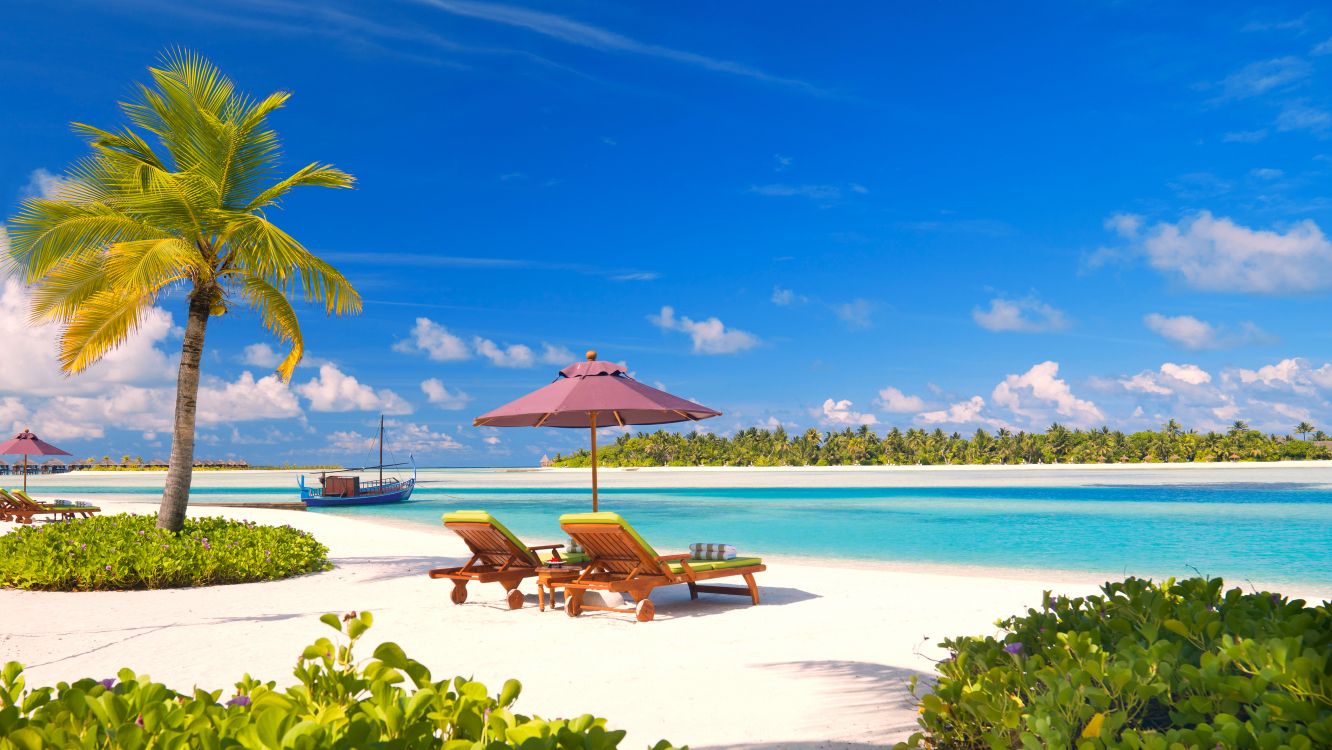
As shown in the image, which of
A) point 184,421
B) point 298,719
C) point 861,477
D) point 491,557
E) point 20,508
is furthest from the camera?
point 861,477

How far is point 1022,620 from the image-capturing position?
Answer: 12.0 feet

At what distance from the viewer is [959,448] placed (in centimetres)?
7694

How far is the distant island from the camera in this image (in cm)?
7094

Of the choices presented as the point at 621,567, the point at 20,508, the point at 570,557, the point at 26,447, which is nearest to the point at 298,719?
the point at 621,567

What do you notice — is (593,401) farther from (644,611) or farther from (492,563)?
(644,611)

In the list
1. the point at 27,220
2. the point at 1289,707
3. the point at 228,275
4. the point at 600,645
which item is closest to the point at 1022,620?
the point at 1289,707

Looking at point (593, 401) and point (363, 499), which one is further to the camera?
point (363, 499)

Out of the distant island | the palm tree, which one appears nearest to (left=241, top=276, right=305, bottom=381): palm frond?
the palm tree

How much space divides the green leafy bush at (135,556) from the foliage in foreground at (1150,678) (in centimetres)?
833

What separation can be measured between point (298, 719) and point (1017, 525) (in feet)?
71.5

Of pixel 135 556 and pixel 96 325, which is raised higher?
pixel 96 325

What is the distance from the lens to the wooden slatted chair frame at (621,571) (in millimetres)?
7098

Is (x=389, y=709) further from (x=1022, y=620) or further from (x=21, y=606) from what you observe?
(x=21, y=606)

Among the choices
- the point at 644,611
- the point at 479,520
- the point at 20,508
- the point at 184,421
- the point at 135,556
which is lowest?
the point at 20,508
